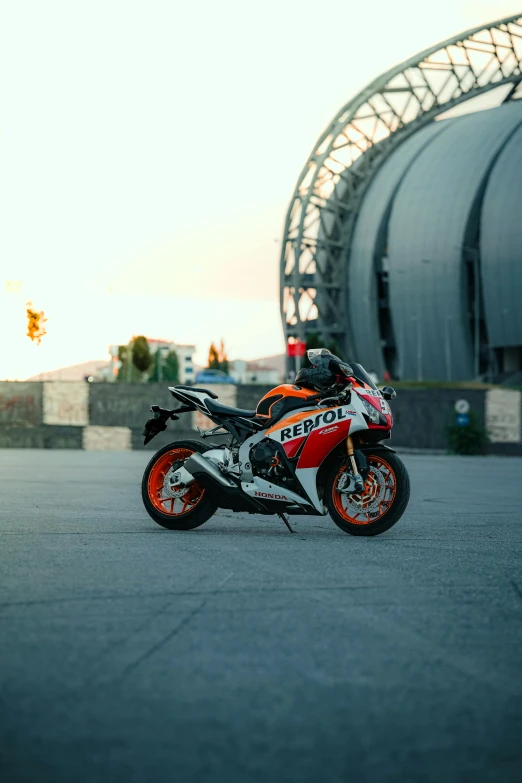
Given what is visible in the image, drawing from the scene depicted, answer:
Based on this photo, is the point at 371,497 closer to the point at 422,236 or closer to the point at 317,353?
the point at 317,353

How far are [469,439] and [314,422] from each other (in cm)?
2421

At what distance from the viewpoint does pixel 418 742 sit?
382 cm

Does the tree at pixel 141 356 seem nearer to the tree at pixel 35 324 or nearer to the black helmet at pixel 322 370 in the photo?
the tree at pixel 35 324

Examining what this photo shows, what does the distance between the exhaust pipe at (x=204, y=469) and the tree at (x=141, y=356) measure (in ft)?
470

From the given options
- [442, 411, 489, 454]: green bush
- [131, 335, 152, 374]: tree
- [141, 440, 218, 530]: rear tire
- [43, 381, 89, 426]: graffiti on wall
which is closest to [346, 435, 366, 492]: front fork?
[141, 440, 218, 530]: rear tire

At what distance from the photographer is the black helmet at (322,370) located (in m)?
9.81

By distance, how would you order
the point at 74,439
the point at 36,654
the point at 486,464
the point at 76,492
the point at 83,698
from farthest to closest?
the point at 74,439, the point at 486,464, the point at 76,492, the point at 36,654, the point at 83,698

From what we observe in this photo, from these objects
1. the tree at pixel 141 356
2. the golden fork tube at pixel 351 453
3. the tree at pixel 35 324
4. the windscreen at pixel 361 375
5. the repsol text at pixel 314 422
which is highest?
the tree at pixel 141 356

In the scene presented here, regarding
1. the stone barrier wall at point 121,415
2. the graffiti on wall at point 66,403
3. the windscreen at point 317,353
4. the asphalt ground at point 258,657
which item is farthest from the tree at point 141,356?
the asphalt ground at point 258,657

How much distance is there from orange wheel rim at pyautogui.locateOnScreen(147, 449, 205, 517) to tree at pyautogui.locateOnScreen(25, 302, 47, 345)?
44925 mm

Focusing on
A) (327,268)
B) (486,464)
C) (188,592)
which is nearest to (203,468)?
A: (188,592)

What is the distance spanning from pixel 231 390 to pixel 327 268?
6391 cm

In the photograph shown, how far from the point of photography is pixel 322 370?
9.89 m

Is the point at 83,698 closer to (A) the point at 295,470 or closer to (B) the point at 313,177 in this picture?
(A) the point at 295,470
